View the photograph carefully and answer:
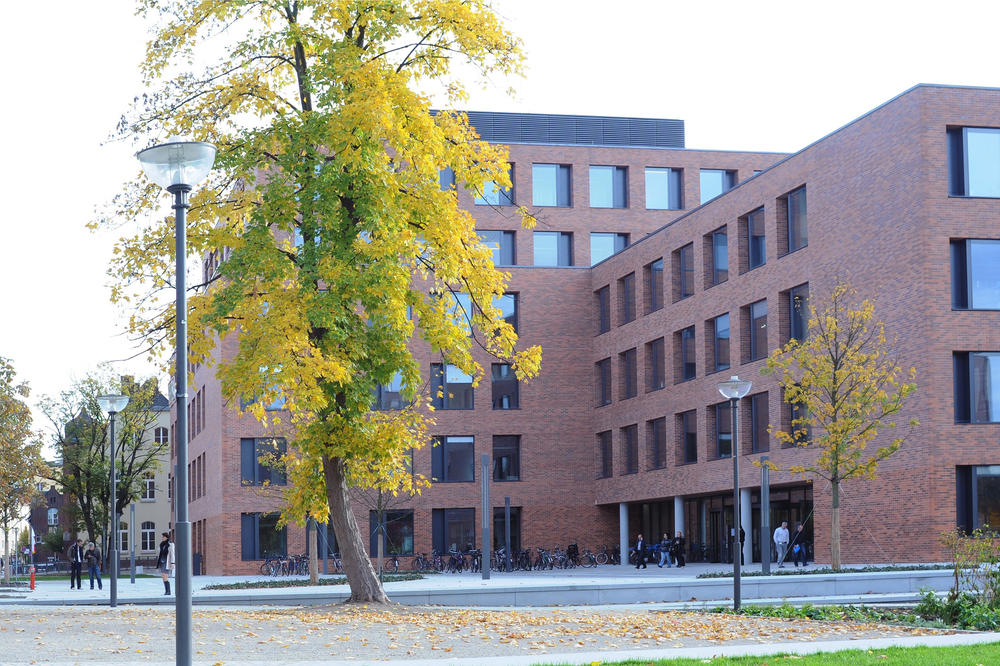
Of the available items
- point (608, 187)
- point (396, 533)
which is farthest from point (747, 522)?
point (608, 187)

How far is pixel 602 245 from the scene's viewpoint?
204 ft

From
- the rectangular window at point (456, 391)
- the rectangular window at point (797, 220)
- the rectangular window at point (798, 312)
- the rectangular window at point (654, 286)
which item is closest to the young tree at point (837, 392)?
the rectangular window at point (798, 312)

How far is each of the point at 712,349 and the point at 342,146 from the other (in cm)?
3004

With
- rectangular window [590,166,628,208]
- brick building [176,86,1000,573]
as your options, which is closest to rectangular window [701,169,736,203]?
brick building [176,86,1000,573]

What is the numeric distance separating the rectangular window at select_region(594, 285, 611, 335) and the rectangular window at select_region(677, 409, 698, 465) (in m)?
8.00

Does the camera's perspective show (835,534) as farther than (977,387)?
No

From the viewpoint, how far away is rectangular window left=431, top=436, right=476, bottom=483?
56000 mm

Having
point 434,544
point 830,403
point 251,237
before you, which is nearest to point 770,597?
point 830,403

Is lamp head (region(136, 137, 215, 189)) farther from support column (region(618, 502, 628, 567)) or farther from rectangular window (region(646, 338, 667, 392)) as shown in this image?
support column (region(618, 502, 628, 567))

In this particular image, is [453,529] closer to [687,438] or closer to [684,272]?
[687,438]

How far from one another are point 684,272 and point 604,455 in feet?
38.0

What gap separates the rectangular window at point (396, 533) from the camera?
182 feet

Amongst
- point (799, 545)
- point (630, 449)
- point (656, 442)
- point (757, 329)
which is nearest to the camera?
point (799, 545)

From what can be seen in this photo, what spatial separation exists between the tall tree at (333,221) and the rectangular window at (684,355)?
2789 centimetres
